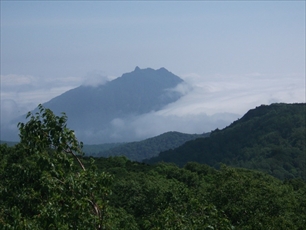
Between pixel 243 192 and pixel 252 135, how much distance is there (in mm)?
163402

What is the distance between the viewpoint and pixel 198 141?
643ft

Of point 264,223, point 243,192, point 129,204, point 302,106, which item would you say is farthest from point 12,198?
point 302,106

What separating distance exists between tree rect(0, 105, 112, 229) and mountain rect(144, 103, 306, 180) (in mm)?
128282

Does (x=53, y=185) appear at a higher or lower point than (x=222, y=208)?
higher

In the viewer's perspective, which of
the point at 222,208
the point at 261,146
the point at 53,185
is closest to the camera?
the point at 53,185

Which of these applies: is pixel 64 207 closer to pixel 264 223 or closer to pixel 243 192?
pixel 264 223

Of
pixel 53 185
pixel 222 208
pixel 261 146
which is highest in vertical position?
pixel 53 185

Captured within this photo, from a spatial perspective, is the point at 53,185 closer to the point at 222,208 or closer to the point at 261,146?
the point at 222,208

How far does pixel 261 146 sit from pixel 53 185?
165m

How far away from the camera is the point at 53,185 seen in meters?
10.8

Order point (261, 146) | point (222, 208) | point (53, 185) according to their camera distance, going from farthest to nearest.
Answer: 1. point (261, 146)
2. point (222, 208)
3. point (53, 185)

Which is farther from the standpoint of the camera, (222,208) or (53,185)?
(222,208)

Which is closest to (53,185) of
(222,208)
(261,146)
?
(222,208)

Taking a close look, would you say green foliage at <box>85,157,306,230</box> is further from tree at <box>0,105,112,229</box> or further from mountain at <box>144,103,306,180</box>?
mountain at <box>144,103,306,180</box>
